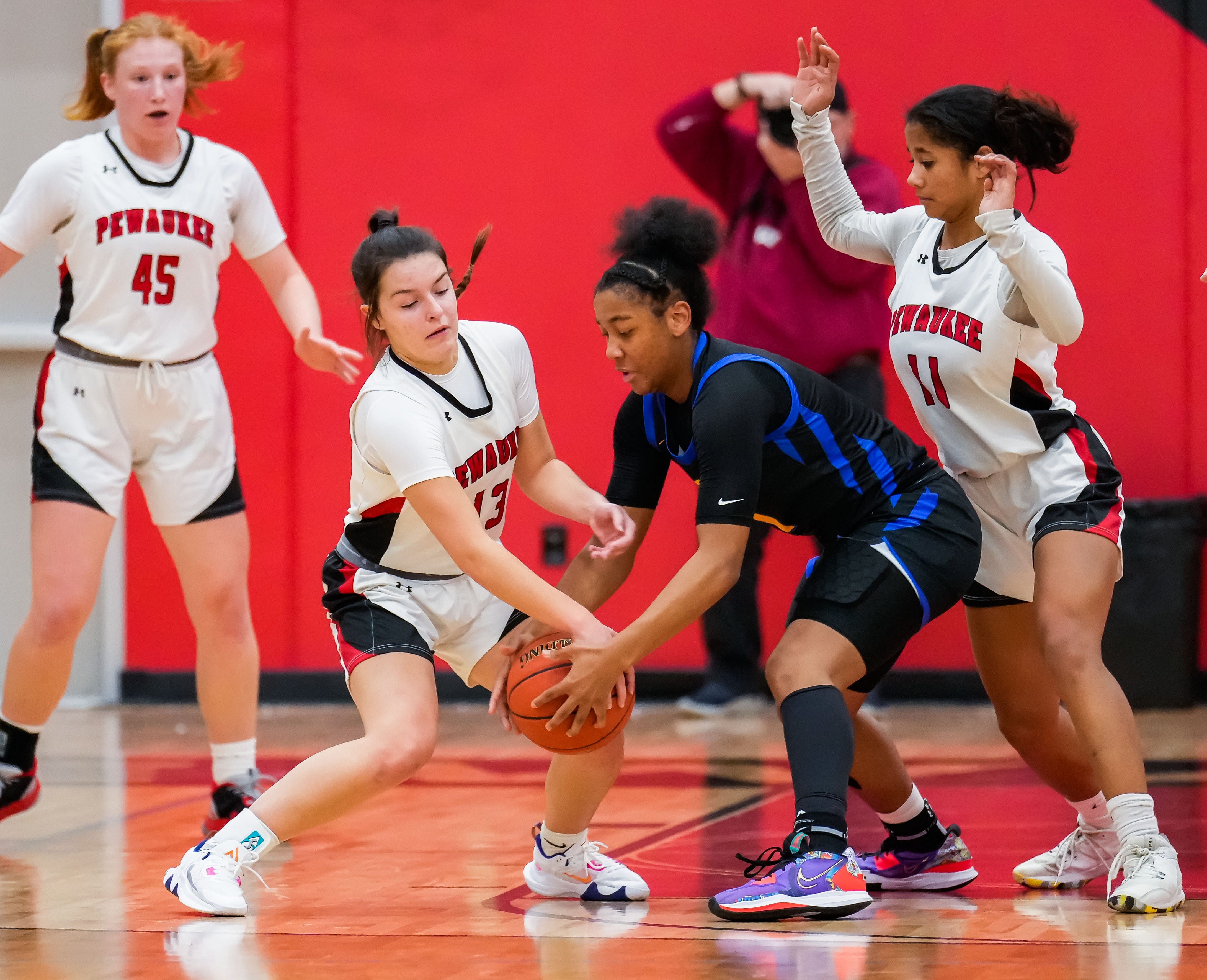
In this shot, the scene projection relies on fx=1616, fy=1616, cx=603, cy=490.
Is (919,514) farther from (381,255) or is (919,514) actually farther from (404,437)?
(381,255)

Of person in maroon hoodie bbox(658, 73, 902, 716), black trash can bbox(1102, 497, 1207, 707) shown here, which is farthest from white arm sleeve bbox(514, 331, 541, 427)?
black trash can bbox(1102, 497, 1207, 707)

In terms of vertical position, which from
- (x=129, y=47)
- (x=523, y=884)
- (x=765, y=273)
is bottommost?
(x=523, y=884)

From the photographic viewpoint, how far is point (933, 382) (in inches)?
136

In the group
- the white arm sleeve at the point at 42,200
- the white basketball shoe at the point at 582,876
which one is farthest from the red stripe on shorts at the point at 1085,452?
the white arm sleeve at the point at 42,200

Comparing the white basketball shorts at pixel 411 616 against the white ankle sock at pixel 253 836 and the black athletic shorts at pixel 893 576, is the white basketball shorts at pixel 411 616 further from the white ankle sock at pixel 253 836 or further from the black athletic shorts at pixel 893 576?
the black athletic shorts at pixel 893 576

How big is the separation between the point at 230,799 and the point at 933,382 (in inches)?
85.1

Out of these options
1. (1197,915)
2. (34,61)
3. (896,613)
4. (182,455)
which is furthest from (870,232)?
(34,61)

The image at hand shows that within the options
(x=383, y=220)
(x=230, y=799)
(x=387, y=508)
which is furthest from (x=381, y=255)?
(x=230, y=799)

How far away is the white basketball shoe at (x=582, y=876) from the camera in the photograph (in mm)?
3404

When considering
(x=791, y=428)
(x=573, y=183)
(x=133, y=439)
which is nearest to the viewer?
(x=791, y=428)

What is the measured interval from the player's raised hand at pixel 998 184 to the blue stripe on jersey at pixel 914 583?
0.69 metres

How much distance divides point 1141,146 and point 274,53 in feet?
11.8

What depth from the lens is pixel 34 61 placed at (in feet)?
22.5

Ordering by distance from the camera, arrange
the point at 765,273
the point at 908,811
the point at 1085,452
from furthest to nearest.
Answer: the point at 765,273 → the point at 908,811 → the point at 1085,452
